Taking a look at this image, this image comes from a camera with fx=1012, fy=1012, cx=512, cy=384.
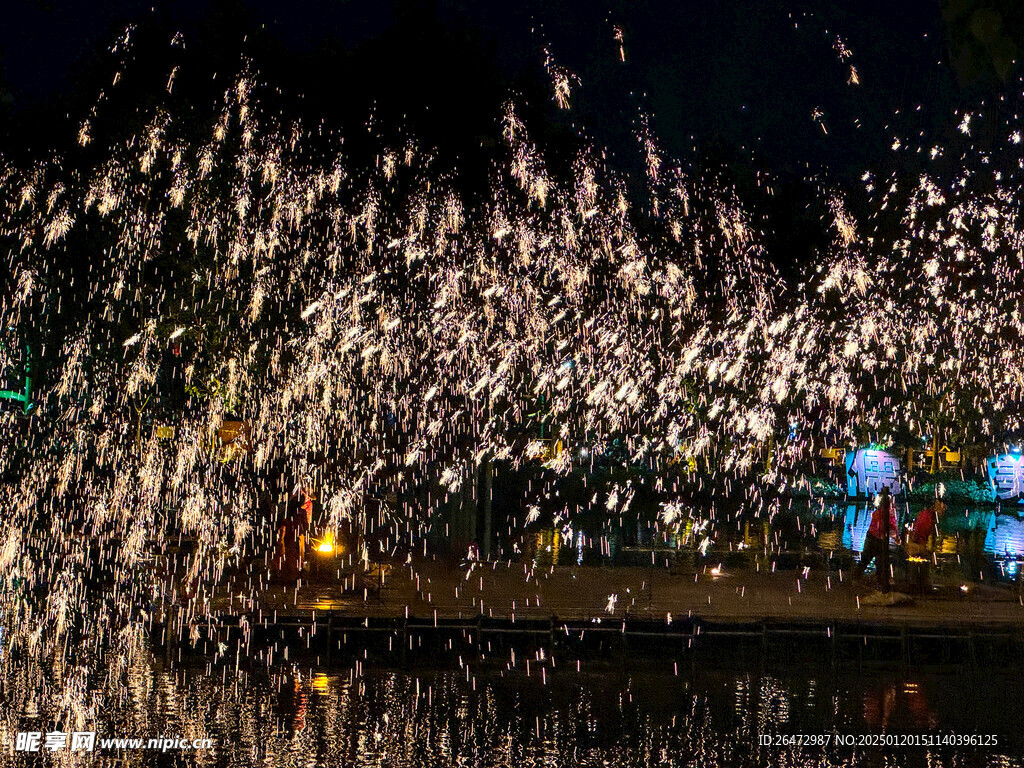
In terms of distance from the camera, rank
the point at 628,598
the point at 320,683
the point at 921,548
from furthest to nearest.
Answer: the point at 921,548, the point at 628,598, the point at 320,683

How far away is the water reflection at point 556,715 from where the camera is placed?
26.9ft

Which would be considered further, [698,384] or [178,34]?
[698,384]

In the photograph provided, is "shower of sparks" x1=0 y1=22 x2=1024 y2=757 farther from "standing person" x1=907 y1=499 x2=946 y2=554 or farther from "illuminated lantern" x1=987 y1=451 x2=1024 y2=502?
"illuminated lantern" x1=987 y1=451 x2=1024 y2=502

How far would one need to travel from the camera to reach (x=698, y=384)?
26.9 meters

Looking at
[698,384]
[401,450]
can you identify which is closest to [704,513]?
[698,384]

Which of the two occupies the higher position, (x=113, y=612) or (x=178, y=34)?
(x=178, y=34)

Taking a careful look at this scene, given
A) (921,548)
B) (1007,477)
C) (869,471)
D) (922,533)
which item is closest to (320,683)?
(921,548)

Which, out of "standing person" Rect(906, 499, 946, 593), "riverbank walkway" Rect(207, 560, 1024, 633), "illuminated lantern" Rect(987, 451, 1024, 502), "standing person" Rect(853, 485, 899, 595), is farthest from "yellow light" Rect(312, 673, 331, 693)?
"illuminated lantern" Rect(987, 451, 1024, 502)

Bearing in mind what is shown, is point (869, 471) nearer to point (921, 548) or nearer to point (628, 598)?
point (921, 548)

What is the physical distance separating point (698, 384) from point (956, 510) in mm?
21288

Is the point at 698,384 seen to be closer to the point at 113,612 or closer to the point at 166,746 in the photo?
the point at 113,612

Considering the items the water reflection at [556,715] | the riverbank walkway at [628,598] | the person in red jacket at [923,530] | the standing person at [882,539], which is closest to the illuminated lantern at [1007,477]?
the riverbank walkway at [628,598]

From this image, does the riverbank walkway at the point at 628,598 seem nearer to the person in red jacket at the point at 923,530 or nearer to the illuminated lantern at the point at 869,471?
the person in red jacket at the point at 923,530

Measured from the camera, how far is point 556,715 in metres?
9.42
